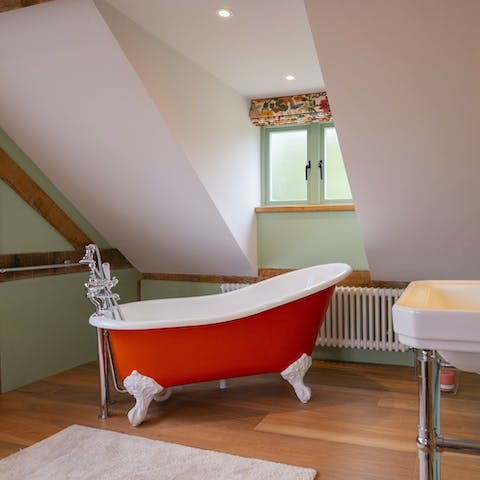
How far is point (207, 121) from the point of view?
3291mm

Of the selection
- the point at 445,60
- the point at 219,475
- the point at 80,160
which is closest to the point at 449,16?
the point at 445,60

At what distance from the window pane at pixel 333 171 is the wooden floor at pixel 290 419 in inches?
54.4

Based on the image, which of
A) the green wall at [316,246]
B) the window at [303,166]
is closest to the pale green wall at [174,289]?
the green wall at [316,246]

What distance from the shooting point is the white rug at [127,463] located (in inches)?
82.8

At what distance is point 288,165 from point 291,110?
499mm

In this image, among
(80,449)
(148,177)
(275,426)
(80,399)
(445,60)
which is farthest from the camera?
(148,177)

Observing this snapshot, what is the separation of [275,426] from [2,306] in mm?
1921

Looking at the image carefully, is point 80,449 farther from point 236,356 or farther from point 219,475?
point 236,356

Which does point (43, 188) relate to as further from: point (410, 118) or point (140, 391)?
point (410, 118)

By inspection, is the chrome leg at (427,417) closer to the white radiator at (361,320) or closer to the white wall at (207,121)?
the white wall at (207,121)

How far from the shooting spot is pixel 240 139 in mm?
3795

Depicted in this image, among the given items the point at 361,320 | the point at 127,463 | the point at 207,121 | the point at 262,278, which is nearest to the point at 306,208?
the point at 262,278

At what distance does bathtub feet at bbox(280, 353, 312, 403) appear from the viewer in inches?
115

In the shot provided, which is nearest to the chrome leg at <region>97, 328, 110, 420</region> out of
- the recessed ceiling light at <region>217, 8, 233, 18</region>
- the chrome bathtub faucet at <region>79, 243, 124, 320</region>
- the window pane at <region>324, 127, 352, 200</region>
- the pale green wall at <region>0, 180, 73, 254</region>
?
the chrome bathtub faucet at <region>79, 243, 124, 320</region>
